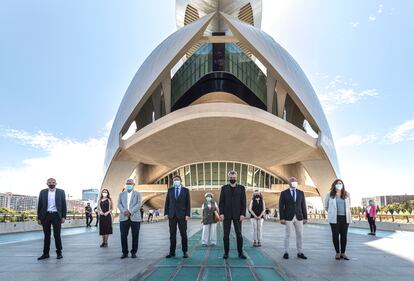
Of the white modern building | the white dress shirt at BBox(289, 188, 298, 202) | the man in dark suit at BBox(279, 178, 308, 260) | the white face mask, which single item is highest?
the white modern building

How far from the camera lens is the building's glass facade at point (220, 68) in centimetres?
3628

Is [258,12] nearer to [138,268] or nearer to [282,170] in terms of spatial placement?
[282,170]

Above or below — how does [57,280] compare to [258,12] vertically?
below

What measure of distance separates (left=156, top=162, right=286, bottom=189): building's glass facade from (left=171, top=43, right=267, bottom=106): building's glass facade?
717 centimetres

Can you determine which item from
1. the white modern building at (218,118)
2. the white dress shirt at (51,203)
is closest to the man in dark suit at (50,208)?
the white dress shirt at (51,203)

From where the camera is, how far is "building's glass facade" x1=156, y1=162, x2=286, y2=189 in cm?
3684

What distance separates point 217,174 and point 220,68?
10.9m

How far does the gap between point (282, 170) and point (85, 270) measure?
34.9m

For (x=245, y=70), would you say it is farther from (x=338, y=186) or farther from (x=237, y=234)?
(x=237, y=234)

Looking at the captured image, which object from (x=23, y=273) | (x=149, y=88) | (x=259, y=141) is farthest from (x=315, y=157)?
(x=23, y=273)

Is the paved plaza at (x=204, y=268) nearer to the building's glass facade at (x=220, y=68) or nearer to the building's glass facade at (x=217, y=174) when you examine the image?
the building's glass facade at (x=217, y=174)

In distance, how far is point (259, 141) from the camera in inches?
1173

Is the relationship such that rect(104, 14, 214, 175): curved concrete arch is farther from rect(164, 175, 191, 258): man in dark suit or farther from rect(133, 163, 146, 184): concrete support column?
rect(164, 175, 191, 258): man in dark suit

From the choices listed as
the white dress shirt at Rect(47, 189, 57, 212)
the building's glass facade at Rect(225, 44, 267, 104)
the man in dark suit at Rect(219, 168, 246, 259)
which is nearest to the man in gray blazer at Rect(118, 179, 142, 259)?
the white dress shirt at Rect(47, 189, 57, 212)
